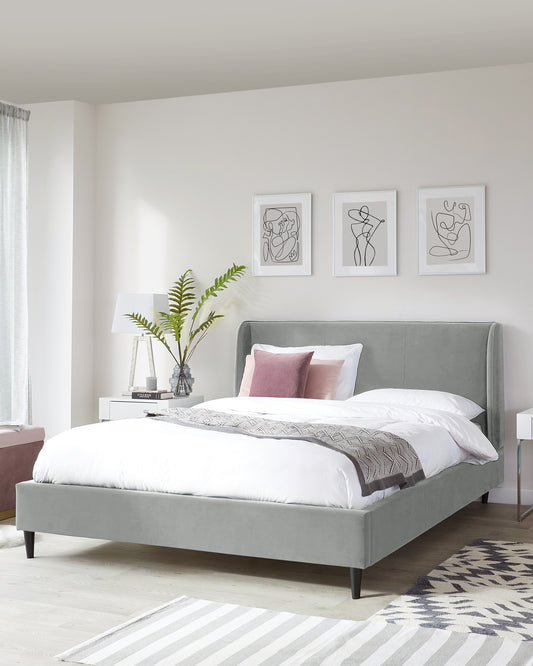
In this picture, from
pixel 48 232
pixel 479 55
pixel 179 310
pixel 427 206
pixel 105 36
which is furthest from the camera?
pixel 48 232

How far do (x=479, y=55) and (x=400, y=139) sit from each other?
737mm

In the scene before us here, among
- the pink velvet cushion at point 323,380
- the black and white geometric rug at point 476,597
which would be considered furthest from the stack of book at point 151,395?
the black and white geometric rug at point 476,597

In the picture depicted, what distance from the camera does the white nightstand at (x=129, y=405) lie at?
5922 millimetres

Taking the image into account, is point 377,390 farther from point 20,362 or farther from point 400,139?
point 20,362

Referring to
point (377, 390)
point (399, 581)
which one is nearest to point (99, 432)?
point (399, 581)

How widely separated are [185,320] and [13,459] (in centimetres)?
171

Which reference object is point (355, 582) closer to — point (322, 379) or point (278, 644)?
point (278, 644)

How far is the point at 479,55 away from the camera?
212 inches

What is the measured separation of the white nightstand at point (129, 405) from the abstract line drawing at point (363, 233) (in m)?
1.48

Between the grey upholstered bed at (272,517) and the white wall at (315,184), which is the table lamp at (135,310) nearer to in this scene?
the white wall at (315,184)

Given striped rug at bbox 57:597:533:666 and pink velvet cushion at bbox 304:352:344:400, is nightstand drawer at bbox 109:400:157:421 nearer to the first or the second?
pink velvet cushion at bbox 304:352:344:400

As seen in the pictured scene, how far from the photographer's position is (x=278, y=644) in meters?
3.02

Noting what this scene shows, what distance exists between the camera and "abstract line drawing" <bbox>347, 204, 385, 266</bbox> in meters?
5.91

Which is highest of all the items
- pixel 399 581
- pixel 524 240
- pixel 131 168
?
pixel 131 168
